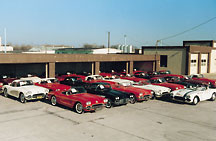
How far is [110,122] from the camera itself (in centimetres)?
1109

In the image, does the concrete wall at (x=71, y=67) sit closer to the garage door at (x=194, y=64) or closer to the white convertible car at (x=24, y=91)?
the white convertible car at (x=24, y=91)

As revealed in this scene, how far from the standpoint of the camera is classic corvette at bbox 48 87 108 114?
1234 centimetres

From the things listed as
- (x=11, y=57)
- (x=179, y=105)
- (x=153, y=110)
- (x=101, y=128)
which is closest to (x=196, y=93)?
(x=179, y=105)

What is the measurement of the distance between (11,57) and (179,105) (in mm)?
15713

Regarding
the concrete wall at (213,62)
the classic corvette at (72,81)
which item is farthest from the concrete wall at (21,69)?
the concrete wall at (213,62)

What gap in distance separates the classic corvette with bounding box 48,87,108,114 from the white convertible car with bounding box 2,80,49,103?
1.52m

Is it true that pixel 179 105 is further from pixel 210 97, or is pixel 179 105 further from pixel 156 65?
pixel 156 65

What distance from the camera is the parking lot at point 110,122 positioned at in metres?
9.30

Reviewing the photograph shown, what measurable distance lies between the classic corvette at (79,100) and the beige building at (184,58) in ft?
88.6

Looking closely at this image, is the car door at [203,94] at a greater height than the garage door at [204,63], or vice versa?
the garage door at [204,63]

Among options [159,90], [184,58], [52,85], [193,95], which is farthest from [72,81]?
[184,58]

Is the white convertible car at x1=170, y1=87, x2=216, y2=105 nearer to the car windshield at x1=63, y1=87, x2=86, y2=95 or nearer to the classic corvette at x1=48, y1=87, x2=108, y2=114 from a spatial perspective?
the classic corvette at x1=48, y1=87, x2=108, y2=114

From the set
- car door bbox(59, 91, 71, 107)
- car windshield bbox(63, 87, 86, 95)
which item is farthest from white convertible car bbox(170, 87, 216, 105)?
car door bbox(59, 91, 71, 107)

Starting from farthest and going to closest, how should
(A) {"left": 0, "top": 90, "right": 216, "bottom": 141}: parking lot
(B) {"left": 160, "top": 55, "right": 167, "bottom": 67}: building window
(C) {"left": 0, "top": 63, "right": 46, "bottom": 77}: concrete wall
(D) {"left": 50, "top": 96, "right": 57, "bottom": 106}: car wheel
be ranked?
(B) {"left": 160, "top": 55, "right": 167, "bottom": 67}: building window < (C) {"left": 0, "top": 63, "right": 46, "bottom": 77}: concrete wall < (D) {"left": 50, "top": 96, "right": 57, "bottom": 106}: car wheel < (A) {"left": 0, "top": 90, "right": 216, "bottom": 141}: parking lot
